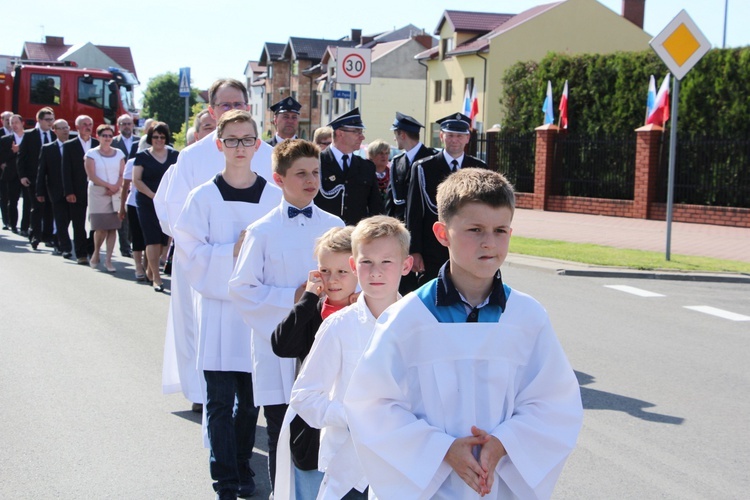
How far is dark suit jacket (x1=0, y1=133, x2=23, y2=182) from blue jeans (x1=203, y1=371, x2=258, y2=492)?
52.3 feet

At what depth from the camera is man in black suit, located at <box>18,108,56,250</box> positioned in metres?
17.5

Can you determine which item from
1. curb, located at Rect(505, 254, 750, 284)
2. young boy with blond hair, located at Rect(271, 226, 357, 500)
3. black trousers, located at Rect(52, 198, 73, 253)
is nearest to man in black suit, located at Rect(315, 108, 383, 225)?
young boy with blond hair, located at Rect(271, 226, 357, 500)

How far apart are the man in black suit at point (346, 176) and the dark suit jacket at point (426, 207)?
2.82 ft

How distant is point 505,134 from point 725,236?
13.2 metres

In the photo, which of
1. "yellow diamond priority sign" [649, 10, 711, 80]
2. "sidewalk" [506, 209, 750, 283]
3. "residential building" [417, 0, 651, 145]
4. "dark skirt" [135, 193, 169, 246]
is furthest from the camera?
"residential building" [417, 0, 651, 145]

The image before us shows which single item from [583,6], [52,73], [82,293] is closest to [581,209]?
[52,73]

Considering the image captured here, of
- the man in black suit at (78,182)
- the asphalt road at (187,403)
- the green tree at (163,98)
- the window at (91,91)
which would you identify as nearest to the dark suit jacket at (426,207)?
the asphalt road at (187,403)

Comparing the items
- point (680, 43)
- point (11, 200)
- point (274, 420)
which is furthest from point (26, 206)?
point (274, 420)

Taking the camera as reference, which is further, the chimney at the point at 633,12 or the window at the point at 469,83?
the chimney at the point at 633,12

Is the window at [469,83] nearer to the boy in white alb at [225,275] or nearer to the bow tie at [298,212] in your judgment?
the boy in white alb at [225,275]

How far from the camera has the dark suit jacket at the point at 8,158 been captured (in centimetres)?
1989

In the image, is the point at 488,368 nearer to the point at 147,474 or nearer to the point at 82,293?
the point at 147,474

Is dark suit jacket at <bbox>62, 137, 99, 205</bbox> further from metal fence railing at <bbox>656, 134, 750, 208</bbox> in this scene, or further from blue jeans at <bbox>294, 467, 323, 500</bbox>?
metal fence railing at <bbox>656, 134, 750, 208</bbox>

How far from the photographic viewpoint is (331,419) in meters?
3.69
